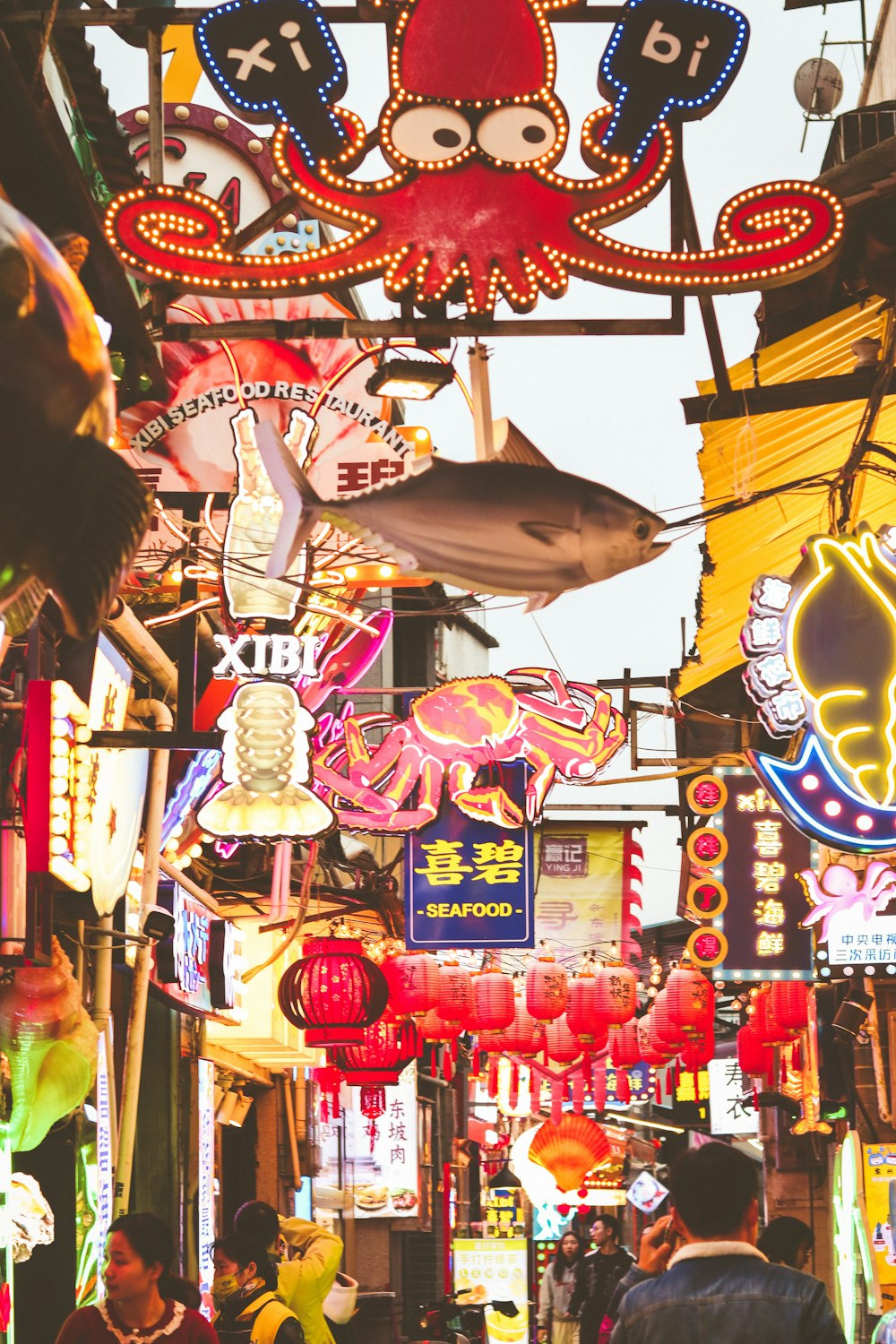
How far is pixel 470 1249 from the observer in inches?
1141

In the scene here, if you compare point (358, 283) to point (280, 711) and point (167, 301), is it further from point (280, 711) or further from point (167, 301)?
point (280, 711)

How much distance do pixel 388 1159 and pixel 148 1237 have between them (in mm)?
21453

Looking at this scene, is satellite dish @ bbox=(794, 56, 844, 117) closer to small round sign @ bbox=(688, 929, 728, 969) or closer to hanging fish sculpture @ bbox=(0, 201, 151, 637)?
small round sign @ bbox=(688, 929, 728, 969)

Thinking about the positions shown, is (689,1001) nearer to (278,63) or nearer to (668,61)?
(668,61)

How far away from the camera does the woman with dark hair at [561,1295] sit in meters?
24.4

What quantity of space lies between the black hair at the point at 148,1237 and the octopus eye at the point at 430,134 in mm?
4899

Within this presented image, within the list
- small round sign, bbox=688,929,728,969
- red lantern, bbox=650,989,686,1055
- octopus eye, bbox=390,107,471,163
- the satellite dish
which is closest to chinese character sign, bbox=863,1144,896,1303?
small round sign, bbox=688,929,728,969

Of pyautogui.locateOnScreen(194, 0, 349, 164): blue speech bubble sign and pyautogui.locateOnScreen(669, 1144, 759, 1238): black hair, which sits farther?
pyautogui.locateOnScreen(194, 0, 349, 164): blue speech bubble sign

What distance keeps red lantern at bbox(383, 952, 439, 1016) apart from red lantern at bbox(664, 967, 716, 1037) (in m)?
3.53

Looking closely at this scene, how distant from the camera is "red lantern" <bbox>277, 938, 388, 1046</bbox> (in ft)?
58.1

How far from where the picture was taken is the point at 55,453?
86.0 inches

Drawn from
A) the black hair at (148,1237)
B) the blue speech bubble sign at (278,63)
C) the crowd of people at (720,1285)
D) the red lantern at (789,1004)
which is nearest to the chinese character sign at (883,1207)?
the red lantern at (789,1004)

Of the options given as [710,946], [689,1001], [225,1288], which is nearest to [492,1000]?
[689,1001]

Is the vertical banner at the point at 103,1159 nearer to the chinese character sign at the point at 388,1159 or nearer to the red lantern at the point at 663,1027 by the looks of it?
the red lantern at the point at 663,1027
